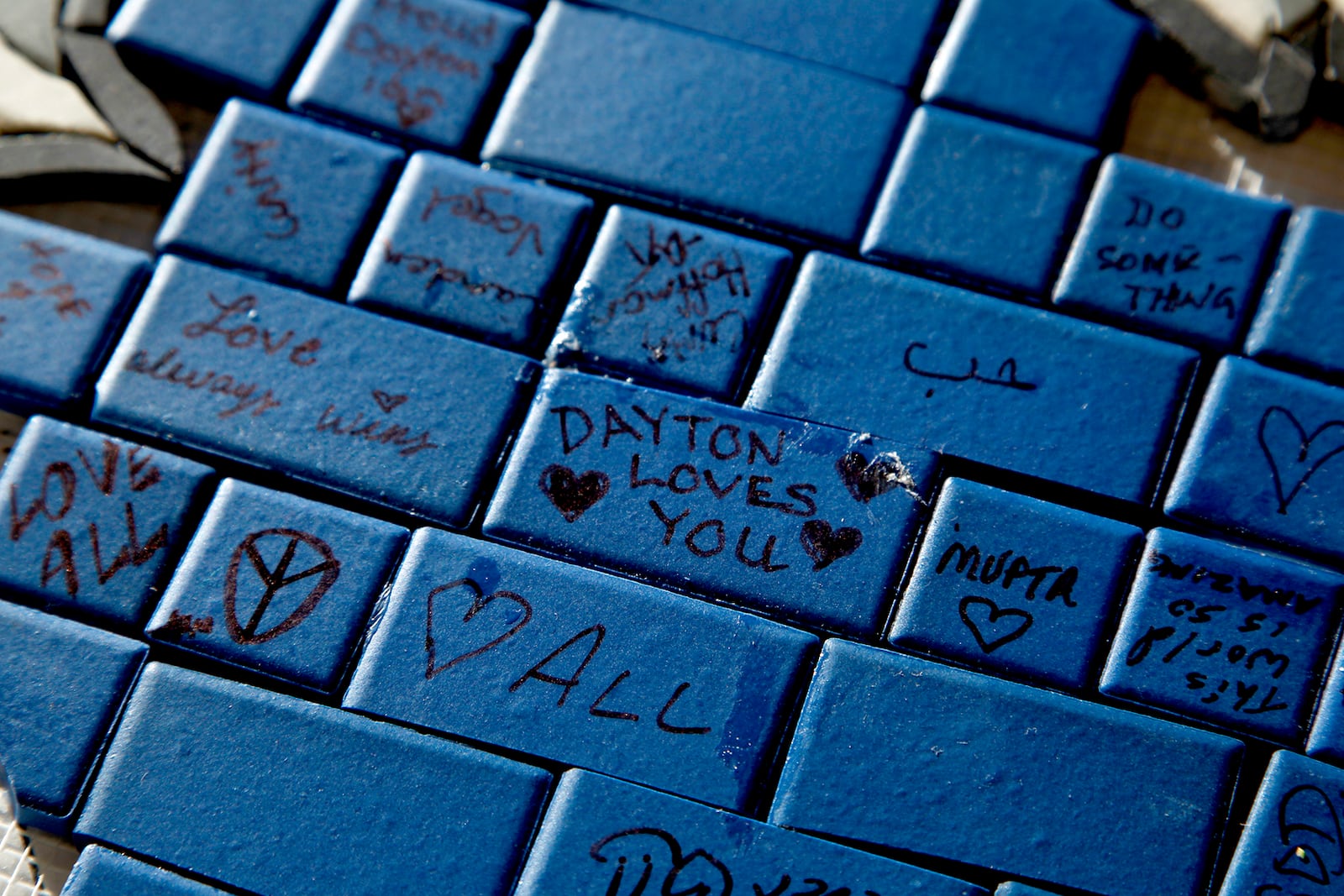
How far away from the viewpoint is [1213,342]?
734mm

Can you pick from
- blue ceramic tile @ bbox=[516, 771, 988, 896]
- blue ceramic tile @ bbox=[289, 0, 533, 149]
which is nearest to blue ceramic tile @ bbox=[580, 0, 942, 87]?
blue ceramic tile @ bbox=[289, 0, 533, 149]

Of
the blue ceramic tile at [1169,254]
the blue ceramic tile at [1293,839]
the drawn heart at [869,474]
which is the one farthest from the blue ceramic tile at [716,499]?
the blue ceramic tile at [1293,839]

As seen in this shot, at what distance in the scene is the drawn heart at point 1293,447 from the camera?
2.35ft

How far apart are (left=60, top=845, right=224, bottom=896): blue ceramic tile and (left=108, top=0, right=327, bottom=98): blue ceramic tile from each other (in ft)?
2.04

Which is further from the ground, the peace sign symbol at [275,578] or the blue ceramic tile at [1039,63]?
the blue ceramic tile at [1039,63]

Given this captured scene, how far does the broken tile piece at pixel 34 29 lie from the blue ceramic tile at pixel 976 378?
0.67 m

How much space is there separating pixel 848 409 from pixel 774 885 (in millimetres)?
360

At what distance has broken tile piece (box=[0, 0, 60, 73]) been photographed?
0.79 meters

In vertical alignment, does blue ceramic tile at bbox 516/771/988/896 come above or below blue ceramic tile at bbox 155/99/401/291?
Result: below

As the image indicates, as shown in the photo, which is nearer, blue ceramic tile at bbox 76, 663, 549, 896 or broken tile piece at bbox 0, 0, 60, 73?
blue ceramic tile at bbox 76, 663, 549, 896

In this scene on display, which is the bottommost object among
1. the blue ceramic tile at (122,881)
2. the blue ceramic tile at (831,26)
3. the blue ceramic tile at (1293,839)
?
the blue ceramic tile at (122,881)

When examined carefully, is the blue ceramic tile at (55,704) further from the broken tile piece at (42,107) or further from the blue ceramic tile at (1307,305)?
the blue ceramic tile at (1307,305)

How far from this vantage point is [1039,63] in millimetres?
771

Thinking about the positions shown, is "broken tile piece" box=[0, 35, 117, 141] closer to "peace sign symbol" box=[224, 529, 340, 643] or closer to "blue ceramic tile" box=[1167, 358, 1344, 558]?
"peace sign symbol" box=[224, 529, 340, 643]
